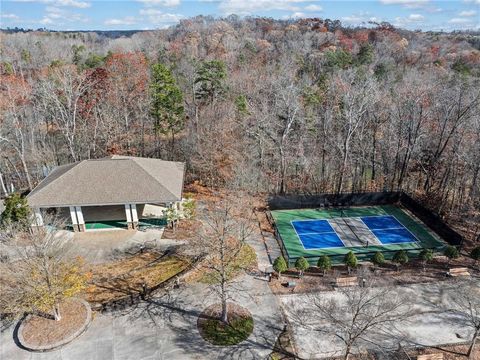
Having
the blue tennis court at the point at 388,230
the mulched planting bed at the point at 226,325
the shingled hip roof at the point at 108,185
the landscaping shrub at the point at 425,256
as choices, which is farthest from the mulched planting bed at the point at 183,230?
the landscaping shrub at the point at 425,256

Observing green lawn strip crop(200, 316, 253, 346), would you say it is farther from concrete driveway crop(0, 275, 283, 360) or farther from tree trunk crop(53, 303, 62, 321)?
tree trunk crop(53, 303, 62, 321)

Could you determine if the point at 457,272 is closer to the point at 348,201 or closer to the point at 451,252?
the point at 451,252

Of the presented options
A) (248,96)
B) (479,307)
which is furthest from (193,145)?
(479,307)

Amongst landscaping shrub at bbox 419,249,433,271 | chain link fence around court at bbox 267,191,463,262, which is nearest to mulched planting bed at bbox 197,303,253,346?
chain link fence around court at bbox 267,191,463,262

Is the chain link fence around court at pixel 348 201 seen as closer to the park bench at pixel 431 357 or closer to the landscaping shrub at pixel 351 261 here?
the landscaping shrub at pixel 351 261

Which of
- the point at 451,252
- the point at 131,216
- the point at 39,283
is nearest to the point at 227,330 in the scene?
the point at 39,283
